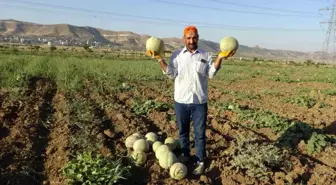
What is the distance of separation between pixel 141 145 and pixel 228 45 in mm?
1721

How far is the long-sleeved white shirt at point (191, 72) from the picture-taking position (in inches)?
183

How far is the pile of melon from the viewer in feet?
14.6

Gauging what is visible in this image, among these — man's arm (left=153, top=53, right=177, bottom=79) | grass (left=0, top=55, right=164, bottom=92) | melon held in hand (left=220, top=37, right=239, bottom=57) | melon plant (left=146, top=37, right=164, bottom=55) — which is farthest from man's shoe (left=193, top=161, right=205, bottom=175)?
grass (left=0, top=55, right=164, bottom=92)

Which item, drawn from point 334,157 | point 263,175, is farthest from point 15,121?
point 334,157

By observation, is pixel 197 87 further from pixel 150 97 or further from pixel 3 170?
pixel 150 97

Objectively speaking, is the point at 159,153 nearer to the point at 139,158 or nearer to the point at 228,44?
the point at 139,158

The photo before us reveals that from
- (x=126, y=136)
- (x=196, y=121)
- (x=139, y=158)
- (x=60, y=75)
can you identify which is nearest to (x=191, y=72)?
(x=196, y=121)

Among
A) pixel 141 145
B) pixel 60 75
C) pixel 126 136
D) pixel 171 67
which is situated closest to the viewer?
pixel 171 67

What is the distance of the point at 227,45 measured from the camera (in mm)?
4590

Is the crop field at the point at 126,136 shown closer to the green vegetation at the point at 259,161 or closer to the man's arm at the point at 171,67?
the green vegetation at the point at 259,161

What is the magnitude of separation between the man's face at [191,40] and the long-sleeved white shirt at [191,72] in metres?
0.08

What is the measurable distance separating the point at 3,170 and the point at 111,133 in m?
1.79

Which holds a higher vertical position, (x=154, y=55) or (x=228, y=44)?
(x=228, y=44)

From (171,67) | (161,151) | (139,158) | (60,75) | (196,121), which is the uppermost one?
(171,67)
